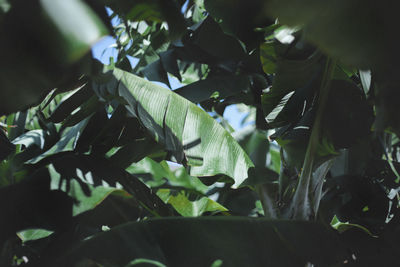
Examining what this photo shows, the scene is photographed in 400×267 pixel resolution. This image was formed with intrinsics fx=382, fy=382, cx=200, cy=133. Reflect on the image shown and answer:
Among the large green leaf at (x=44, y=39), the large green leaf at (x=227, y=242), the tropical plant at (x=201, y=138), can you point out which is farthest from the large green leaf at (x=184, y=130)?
the large green leaf at (x=44, y=39)

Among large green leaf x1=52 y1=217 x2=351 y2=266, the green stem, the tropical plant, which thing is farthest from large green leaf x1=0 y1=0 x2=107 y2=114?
the green stem

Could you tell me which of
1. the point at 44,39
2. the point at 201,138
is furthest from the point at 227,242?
the point at 44,39

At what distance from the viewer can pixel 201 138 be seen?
4.30 feet

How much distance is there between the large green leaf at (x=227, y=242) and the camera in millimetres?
1050

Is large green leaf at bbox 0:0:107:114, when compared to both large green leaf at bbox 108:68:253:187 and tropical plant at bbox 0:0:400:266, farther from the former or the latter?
large green leaf at bbox 108:68:253:187

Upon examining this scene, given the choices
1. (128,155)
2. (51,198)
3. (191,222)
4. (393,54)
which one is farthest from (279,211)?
(393,54)

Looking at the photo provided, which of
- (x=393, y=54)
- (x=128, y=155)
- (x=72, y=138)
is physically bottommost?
(x=128, y=155)

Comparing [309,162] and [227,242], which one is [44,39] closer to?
[227,242]

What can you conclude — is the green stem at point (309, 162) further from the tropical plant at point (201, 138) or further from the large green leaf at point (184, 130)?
the large green leaf at point (184, 130)

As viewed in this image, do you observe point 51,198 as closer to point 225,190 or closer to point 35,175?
point 35,175

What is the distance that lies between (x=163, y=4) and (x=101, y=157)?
0.91 metres

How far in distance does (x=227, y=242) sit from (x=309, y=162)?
14.6 inches

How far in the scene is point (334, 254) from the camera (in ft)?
3.70

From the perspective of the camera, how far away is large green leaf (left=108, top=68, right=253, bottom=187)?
48.3 inches
